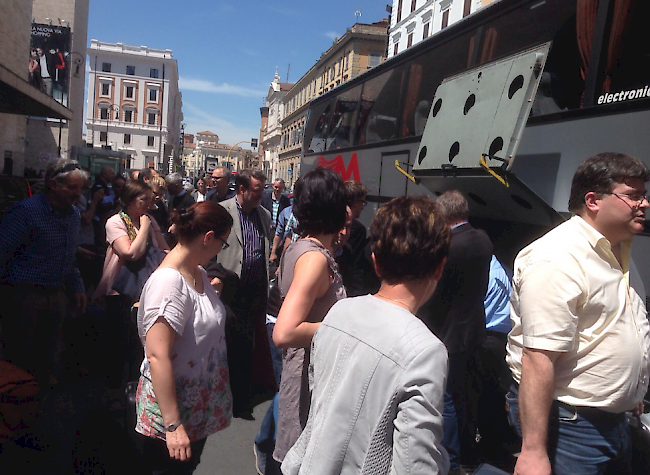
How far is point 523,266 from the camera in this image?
223cm

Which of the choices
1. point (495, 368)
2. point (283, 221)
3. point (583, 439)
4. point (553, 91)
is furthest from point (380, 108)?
point (583, 439)

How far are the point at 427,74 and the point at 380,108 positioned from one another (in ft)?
5.04

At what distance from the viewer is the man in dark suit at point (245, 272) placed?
4543 mm

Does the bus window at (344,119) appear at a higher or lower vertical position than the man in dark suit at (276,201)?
higher

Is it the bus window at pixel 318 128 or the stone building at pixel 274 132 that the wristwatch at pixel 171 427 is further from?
the stone building at pixel 274 132

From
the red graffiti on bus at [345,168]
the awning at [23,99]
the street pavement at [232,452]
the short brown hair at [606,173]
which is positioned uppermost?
the awning at [23,99]

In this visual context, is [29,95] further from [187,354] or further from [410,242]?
[410,242]

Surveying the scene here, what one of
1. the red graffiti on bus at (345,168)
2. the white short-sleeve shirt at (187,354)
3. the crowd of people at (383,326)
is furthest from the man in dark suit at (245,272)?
the red graffiti on bus at (345,168)

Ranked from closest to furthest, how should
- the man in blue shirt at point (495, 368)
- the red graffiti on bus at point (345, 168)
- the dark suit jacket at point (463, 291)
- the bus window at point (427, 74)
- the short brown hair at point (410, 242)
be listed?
the short brown hair at point (410, 242)
the dark suit jacket at point (463, 291)
the man in blue shirt at point (495, 368)
the bus window at point (427, 74)
the red graffiti on bus at point (345, 168)

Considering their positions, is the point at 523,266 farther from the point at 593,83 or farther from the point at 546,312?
the point at 593,83

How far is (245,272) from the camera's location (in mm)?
4594

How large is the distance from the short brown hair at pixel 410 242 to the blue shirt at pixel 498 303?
2376 mm

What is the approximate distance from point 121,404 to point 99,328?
113 centimetres

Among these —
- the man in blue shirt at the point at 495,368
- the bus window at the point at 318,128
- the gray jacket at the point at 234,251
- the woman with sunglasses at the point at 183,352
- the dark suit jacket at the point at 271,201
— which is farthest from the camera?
the bus window at the point at 318,128
